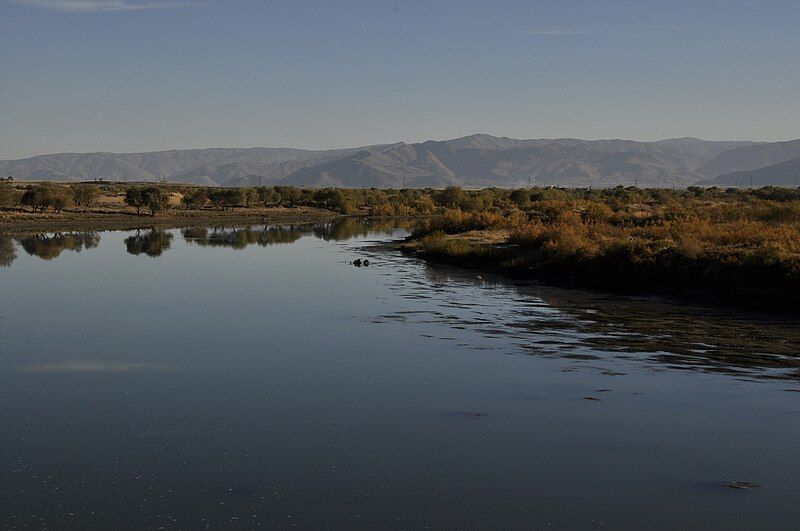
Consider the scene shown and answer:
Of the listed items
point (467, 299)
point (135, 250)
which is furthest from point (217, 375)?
point (135, 250)

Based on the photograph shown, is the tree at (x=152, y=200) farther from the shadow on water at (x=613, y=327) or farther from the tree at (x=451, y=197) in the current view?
the shadow on water at (x=613, y=327)

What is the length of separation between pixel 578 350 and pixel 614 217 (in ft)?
88.9

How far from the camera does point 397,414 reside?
12.4 meters

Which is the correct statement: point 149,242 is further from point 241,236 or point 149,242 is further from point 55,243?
point 241,236

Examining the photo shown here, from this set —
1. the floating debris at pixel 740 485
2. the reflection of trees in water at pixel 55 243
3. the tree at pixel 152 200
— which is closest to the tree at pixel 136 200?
the tree at pixel 152 200

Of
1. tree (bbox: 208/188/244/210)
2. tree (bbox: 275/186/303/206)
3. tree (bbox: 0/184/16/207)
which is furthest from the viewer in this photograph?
tree (bbox: 275/186/303/206)

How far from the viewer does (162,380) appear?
14.5 metres

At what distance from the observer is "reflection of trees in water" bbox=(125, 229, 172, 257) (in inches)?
1649

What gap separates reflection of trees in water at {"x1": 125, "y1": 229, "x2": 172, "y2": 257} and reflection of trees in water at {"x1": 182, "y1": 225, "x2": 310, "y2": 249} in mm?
1448

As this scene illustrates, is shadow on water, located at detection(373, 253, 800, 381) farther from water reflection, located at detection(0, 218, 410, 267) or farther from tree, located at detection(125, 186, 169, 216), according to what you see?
tree, located at detection(125, 186, 169, 216)

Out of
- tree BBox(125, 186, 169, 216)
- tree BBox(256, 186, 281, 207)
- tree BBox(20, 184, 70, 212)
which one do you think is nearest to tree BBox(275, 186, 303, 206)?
tree BBox(256, 186, 281, 207)

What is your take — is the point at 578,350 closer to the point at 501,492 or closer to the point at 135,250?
the point at 501,492

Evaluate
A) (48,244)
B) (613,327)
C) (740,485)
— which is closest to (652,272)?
(613,327)

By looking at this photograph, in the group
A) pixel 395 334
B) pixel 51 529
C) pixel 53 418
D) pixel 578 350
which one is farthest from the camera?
pixel 395 334
